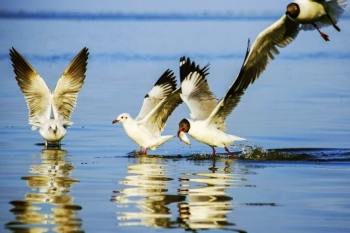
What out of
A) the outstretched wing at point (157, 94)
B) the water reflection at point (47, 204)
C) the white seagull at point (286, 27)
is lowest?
the water reflection at point (47, 204)

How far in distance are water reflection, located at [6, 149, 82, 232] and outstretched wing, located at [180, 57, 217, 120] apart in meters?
2.46

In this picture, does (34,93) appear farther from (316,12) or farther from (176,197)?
(176,197)

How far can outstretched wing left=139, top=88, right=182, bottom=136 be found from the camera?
15.6 metres

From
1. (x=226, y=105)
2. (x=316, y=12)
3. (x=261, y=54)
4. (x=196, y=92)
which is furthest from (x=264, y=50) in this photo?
(x=196, y=92)

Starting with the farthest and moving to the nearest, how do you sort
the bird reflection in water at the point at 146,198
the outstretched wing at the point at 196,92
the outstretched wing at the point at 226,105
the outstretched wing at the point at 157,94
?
the outstretched wing at the point at 157,94 < the outstretched wing at the point at 196,92 < the outstretched wing at the point at 226,105 < the bird reflection in water at the point at 146,198

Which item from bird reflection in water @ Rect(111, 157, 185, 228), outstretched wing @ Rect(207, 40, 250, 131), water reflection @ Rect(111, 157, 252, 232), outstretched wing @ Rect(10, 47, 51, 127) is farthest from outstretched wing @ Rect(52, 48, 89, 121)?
bird reflection in water @ Rect(111, 157, 185, 228)

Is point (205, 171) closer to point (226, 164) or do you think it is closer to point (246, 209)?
point (226, 164)

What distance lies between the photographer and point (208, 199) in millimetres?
10891

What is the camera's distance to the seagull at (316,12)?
12.7 metres

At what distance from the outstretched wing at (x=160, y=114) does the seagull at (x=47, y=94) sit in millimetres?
1688

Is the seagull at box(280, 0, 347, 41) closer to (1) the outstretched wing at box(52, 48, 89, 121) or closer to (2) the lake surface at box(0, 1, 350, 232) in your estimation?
(2) the lake surface at box(0, 1, 350, 232)

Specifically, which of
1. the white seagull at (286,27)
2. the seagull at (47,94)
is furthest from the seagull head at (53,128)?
the white seagull at (286,27)

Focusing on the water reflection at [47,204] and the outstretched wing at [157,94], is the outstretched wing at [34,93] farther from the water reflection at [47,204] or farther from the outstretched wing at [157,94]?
the water reflection at [47,204]

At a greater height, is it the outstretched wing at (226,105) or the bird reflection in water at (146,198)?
the outstretched wing at (226,105)
